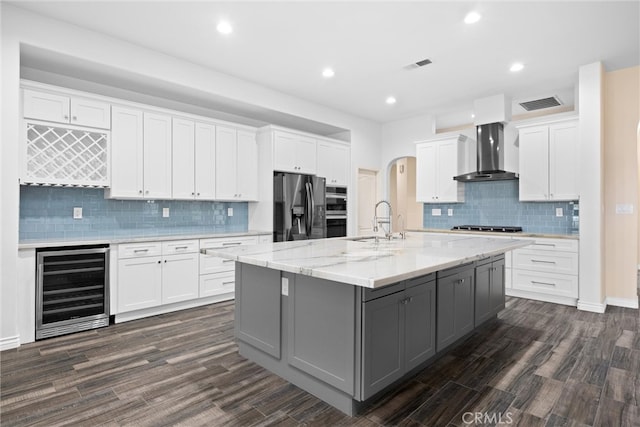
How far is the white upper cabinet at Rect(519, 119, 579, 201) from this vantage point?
4.66 meters

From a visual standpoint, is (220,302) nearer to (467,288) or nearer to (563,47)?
(467,288)

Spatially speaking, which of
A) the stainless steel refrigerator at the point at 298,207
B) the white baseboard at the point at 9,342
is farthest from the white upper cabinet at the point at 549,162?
the white baseboard at the point at 9,342

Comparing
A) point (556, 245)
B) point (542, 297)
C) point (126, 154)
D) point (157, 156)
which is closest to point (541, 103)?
point (556, 245)

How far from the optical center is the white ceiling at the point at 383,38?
309cm

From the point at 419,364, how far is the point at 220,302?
9.67 ft

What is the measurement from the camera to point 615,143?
4414 mm

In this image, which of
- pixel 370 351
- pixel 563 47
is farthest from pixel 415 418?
pixel 563 47

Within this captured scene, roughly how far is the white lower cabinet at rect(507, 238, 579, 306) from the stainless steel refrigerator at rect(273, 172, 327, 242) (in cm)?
292

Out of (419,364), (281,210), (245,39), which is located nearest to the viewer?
(419,364)

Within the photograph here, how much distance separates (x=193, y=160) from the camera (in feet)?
15.0

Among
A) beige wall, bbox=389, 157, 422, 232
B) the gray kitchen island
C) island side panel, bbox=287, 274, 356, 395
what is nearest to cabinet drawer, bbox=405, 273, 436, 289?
the gray kitchen island

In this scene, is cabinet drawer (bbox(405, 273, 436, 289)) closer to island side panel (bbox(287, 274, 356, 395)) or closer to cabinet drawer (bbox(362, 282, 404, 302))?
cabinet drawer (bbox(362, 282, 404, 302))

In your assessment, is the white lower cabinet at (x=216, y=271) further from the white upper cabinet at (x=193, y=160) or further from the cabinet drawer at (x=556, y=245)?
the cabinet drawer at (x=556, y=245)

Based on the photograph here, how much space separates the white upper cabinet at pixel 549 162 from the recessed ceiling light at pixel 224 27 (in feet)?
13.7
